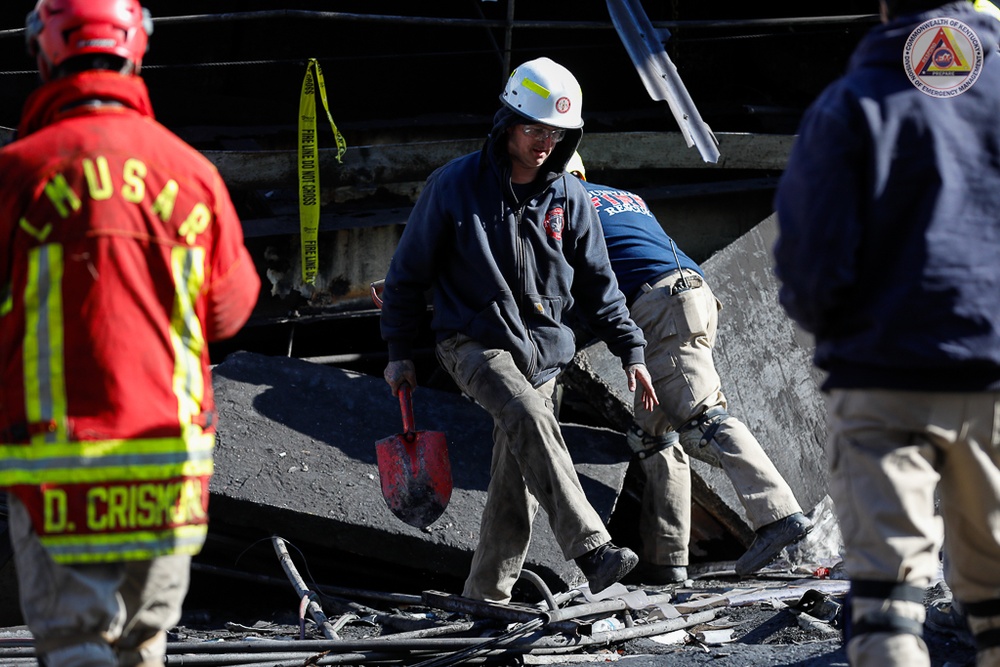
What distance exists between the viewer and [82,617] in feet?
8.64

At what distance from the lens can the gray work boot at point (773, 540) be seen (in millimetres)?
5332

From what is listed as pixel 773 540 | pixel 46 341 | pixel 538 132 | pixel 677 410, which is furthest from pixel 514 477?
pixel 46 341

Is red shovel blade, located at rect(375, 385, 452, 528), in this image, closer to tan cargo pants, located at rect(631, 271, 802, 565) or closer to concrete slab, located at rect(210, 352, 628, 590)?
concrete slab, located at rect(210, 352, 628, 590)

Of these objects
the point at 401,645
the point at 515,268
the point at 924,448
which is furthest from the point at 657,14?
the point at 924,448

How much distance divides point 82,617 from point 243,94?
22.4 ft

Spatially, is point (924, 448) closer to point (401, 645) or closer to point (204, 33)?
point (401, 645)

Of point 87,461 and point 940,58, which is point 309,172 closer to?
point 87,461

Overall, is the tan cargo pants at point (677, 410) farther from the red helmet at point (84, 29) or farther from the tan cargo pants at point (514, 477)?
the red helmet at point (84, 29)

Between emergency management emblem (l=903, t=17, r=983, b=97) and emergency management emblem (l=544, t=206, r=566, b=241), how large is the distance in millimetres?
2226

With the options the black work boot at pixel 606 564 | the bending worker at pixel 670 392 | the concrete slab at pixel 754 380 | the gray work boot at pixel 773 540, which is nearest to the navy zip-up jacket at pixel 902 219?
the black work boot at pixel 606 564

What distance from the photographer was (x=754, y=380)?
6.58 m

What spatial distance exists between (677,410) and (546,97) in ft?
5.45

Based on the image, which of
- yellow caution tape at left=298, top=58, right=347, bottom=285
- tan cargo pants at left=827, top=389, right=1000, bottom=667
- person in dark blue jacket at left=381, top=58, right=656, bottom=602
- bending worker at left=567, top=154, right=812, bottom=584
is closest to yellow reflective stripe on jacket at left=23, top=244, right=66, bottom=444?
tan cargo pants at left=827, top=389, right=1000, bottom=667

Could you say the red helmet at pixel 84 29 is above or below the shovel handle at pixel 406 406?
above
